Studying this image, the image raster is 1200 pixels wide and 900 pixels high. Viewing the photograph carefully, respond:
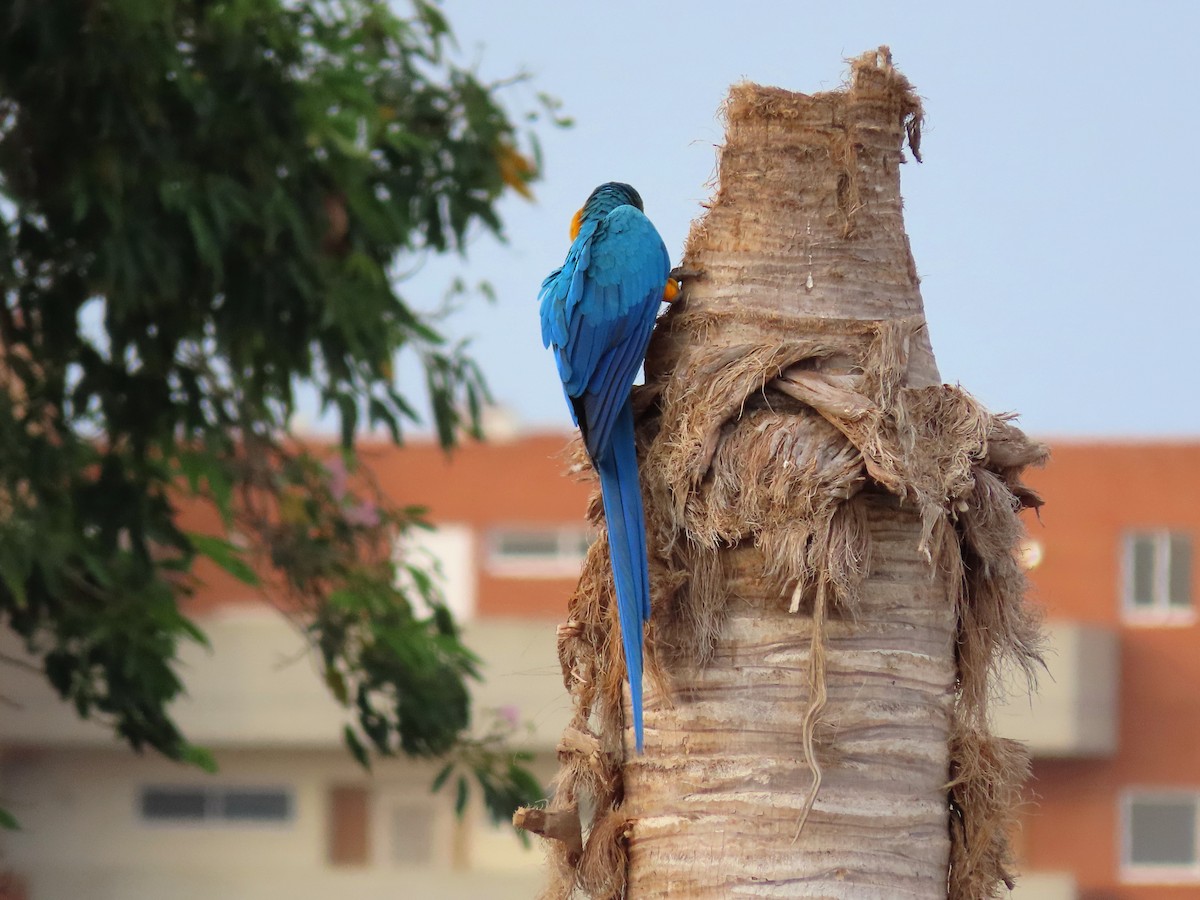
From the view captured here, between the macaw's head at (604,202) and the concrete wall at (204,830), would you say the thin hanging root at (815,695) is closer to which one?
the macaw's head at (604,202)

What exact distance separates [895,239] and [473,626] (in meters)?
14.9

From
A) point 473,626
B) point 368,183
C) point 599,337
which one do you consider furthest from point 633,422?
point 473,626

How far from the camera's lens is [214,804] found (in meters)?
20.2

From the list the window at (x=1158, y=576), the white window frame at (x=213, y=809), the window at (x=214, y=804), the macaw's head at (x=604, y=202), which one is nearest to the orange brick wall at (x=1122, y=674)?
the window at (x=1158, y=576)

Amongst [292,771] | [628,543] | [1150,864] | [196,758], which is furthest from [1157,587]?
[628,543]

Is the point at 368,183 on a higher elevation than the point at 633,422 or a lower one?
higher

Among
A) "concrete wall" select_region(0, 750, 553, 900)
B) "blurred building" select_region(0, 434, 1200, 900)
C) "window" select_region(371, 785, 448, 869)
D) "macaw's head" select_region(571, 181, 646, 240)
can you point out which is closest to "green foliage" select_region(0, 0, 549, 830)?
"macaw's head" select_region(571, 181, 646, 240)

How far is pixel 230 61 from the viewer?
579 cm

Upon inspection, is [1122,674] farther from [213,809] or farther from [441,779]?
[441,779]

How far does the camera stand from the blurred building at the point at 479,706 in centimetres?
1794

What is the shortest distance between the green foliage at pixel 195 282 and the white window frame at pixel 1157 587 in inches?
501

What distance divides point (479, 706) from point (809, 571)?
44.4 ft

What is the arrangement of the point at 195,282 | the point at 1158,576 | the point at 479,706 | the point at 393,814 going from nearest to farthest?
1. the point at 195,282
2. the point at 479,706
3. the point at 1158,576
4. the point at 393,814

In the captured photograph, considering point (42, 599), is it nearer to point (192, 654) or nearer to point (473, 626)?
point (473, 626)
